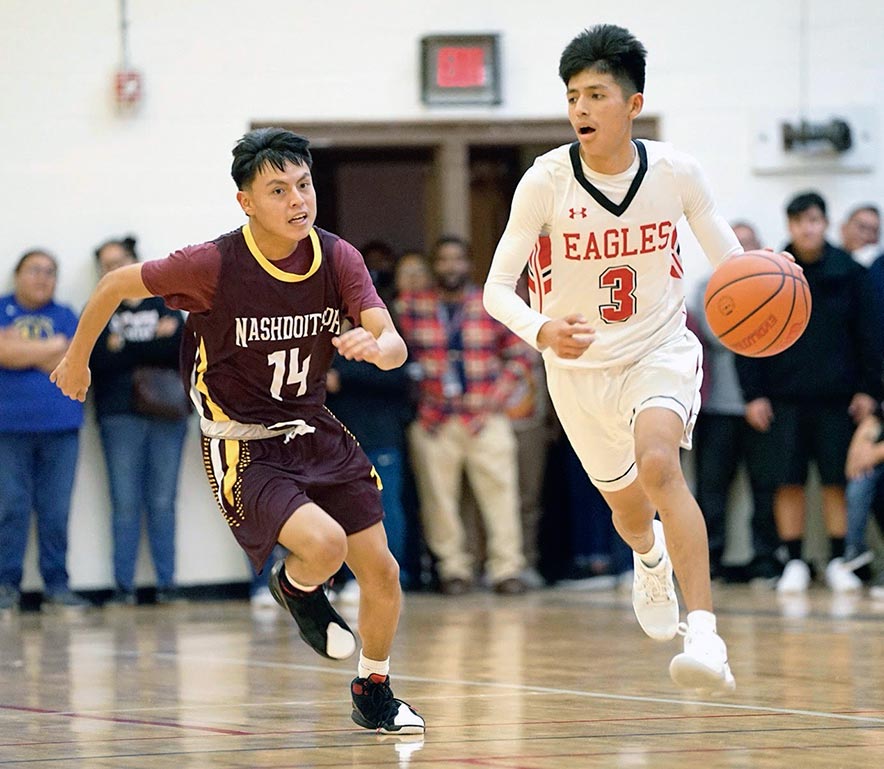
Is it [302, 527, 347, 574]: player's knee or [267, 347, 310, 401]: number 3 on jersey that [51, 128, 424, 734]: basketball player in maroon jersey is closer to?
[267, 347, 310, 401]: number 3 on jersey

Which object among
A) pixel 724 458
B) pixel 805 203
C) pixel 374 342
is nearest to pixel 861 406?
pixel 724 458

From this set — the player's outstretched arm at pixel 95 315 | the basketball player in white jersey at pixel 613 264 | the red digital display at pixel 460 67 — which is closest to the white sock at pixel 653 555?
the basketball player in white jersey at pixel 613 264

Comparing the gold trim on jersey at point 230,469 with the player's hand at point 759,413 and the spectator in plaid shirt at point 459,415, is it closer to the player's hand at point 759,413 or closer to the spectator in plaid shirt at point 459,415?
the spectator in plaid shirt at point 459,415

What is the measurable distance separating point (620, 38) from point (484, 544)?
5958 mm

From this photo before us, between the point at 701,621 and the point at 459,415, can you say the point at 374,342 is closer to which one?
the point at 701,621

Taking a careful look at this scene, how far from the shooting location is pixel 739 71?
10.5m

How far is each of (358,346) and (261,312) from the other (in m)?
0.58

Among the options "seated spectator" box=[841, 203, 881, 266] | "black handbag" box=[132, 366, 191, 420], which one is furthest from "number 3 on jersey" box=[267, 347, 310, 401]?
"seated spectator" box=[841, 203, 881, 266]

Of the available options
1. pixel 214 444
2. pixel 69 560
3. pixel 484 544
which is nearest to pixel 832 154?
pixel 484 544

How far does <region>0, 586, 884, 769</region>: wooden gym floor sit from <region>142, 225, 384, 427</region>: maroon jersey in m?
0.94

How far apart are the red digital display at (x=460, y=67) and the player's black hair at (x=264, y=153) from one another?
5558mm

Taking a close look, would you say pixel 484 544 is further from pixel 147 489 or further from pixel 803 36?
pixel 803 36

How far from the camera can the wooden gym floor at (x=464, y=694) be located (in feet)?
13.8

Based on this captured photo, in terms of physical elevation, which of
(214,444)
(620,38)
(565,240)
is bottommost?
(214,444)
